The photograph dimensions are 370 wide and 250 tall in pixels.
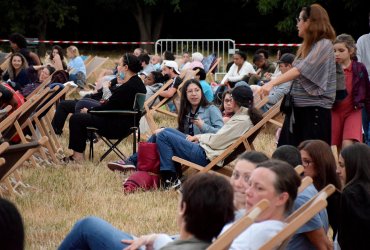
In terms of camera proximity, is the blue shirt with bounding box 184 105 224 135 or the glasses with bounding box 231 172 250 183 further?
the blue shirt with bounding box 184 105 224 135

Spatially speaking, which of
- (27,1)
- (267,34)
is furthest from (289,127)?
(27,1)

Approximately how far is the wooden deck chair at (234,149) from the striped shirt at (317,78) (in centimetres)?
90

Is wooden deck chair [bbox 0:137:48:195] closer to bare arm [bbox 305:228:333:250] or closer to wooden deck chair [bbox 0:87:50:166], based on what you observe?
wooden deck chair [bbox 0:87:50:166]

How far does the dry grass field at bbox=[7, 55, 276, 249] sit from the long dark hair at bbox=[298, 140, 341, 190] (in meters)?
1.83

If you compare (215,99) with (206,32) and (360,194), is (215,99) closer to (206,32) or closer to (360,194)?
(360,194)

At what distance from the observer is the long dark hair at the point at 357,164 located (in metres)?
5.12

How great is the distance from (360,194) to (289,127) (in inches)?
105

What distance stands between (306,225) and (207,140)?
389cm

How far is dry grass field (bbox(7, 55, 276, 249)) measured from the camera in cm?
721

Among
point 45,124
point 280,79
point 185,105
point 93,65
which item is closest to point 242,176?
point 280,79

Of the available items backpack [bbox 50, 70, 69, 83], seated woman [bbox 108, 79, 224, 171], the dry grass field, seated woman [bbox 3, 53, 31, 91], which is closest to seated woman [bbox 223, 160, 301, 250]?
the dry grass field

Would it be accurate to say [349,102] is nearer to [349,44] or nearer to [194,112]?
[349,44]

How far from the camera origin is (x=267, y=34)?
36062mm

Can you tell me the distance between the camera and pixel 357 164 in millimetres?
5133
